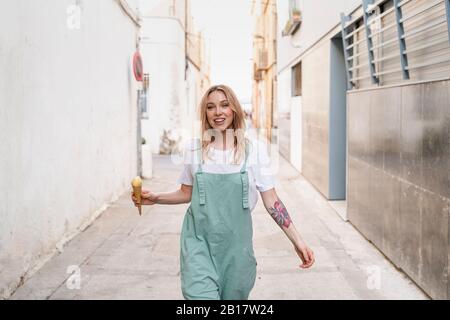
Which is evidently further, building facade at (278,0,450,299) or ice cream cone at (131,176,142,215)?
building facade at (278,0,450,299)

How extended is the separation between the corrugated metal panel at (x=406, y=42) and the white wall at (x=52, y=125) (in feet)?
10.8

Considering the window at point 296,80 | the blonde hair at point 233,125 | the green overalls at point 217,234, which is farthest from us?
the window at point 296,80

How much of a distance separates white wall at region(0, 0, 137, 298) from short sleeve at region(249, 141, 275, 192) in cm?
236

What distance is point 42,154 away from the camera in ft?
17.4

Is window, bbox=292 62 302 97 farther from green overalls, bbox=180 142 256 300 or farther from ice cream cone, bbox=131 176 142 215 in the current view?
green overalls, bbox=180 142 256 300

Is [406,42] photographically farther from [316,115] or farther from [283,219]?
[316,115]

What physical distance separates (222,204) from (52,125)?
3.45 meters

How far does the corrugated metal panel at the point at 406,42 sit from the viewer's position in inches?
176

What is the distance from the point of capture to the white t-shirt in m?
2.72

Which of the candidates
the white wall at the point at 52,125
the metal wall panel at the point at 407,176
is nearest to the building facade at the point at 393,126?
the metal wall panel at the point at 407,176

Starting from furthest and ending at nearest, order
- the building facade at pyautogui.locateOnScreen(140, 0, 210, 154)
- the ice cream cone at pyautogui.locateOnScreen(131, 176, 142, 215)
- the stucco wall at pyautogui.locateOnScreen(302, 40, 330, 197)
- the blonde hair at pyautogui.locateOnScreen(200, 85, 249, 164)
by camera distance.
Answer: the building facade at pyautogui.locateOnScreen(140, 0, 210, 154)
the stucco wall at pyautogui.locateOnScreen(302, 40, 330, 197)
the ice cream cone at pyautogui.locateOnScreen(131, 176, 142, 215)
the blonde hair at pyautogui.locateOnScreen(200, 85, 249, 164)

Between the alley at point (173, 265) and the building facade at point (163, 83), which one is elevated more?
the building facade at point (163, 83)

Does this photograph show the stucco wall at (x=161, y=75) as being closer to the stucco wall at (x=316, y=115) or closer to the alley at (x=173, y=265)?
the stucco wall at (x=316, y=115)

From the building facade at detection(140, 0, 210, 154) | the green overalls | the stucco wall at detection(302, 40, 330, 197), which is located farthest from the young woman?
the building facade at detection(140, 0, 210, 154)
